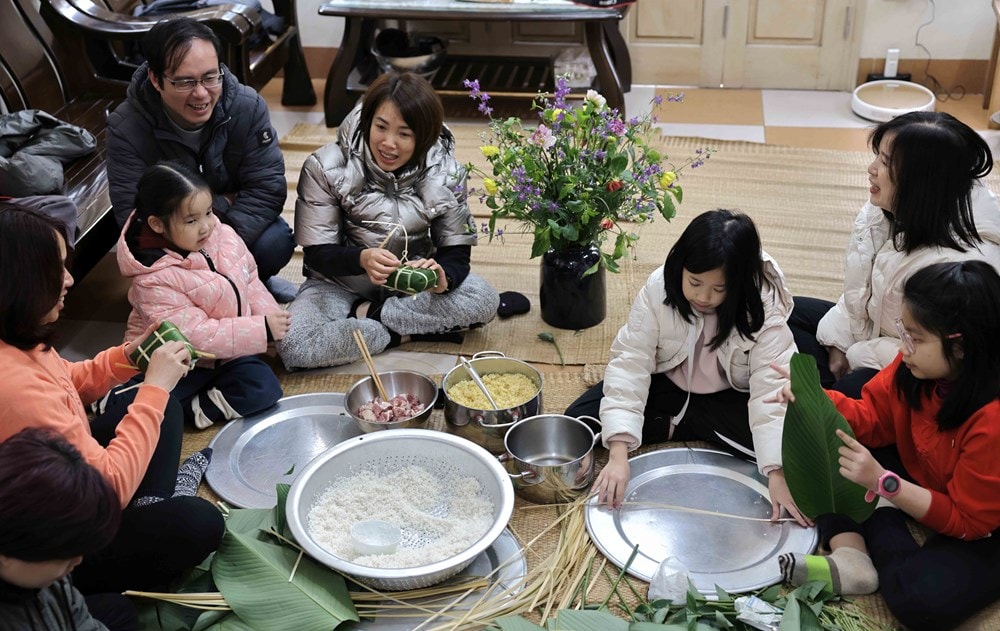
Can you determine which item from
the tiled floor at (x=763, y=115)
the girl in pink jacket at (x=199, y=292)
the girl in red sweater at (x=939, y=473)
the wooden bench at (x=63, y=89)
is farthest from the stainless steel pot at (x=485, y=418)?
the tiled floor at (x=763, y=115)

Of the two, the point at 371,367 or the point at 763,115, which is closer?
the point at 371,367

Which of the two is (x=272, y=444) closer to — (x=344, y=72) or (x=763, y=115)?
(x=344, y=72)

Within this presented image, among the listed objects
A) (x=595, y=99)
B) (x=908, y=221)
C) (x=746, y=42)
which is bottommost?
(x=746, y=42)

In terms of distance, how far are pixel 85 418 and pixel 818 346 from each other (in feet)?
5.60

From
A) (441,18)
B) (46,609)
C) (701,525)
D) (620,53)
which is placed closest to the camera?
(46,609)

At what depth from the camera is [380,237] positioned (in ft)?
9.04

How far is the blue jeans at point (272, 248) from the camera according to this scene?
9.47 feet

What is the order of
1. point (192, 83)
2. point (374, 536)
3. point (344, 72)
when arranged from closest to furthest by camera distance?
1. point (374, 536)
2. point (192, 83)
3. point (344, 72)

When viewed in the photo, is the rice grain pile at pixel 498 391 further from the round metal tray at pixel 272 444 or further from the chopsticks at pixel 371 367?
the round metal tray at pixel 272 444

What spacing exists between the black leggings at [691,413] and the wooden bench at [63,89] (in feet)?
4.98

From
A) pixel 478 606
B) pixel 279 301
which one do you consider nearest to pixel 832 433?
pixel 478 606

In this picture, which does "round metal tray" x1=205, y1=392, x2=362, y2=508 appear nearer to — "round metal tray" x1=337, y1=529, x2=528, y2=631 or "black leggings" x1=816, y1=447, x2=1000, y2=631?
"round metal tray" x1=337, y1=529, x2=528, y2=631

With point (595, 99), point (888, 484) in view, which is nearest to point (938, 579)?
point (888, 484)

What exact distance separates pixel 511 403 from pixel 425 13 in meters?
2.20
